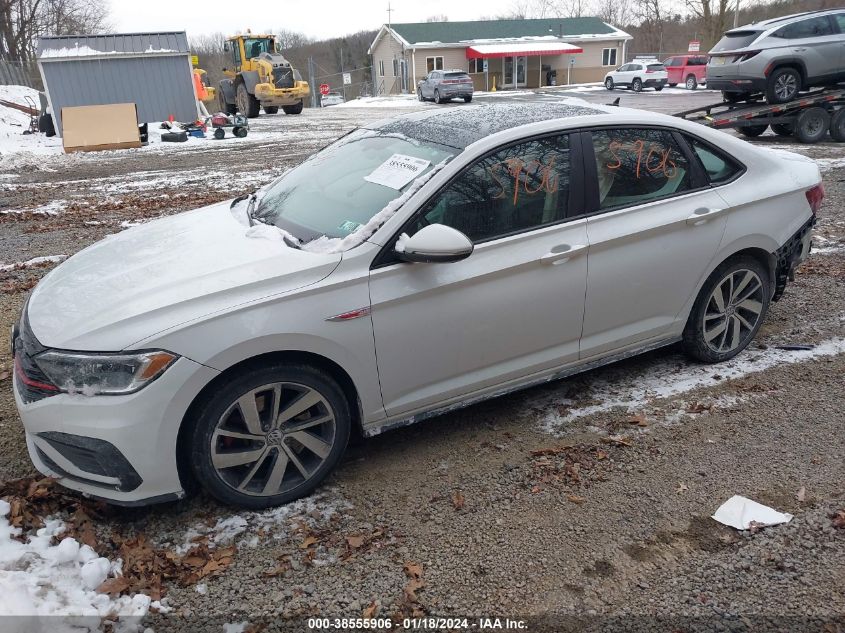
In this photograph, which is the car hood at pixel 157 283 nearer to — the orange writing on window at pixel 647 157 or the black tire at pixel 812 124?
the orange writing on window at pixel 647 157

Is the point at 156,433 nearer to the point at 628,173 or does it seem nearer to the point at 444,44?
the point at 628,173

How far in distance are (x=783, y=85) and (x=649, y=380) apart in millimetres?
12170

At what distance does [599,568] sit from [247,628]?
4.73 ft

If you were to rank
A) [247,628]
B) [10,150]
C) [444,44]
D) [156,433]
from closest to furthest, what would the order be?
1. [247,628]
2. [156,433]
3. [10,150]
4. [444,44]

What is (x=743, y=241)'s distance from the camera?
4.07m

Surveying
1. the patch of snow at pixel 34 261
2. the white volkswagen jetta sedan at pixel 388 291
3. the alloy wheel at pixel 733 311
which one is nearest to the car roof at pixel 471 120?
the white volkswagen jetta sedan at pixel 388 291

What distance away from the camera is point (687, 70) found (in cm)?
3897

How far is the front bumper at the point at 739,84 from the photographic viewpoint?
1345 cm

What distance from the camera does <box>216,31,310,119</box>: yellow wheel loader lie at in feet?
82.1

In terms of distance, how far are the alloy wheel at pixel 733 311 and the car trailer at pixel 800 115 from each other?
9585mm

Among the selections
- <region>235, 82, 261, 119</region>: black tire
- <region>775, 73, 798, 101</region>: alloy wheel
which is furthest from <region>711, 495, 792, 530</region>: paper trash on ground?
<region>235, 82, 261, 119</region>: black tire

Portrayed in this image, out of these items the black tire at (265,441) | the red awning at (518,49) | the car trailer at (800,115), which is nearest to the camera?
the black tire at (265,441)

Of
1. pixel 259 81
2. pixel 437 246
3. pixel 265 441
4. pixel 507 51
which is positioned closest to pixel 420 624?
pixel 265 441

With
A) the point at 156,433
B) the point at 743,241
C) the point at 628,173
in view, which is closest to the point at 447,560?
the point at 156,433
